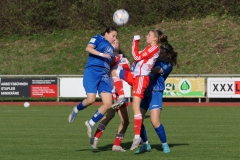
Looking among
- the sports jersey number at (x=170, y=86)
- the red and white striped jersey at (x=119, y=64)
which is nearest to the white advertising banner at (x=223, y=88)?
the sports jersey number at (x=170, y=86)

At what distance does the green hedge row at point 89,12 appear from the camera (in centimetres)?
4034

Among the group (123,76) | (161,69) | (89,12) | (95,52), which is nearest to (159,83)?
(161,69)

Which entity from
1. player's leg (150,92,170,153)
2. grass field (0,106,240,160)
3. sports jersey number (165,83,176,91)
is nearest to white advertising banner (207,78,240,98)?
sports jersey number (165,83,176,91)

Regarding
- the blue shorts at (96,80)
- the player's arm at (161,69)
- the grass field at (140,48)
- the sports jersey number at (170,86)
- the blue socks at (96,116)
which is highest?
the grass field at (140,48)

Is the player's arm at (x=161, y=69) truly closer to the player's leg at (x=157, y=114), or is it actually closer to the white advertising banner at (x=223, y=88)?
the player's leg at (x=157, y=114)

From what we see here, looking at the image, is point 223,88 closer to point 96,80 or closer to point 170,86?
point 170,86

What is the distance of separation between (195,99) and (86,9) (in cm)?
1686

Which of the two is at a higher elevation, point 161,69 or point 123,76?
point 161,69

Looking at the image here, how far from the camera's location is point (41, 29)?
4147cm

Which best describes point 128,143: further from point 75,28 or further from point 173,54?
point 75,28

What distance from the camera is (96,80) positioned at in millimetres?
9891

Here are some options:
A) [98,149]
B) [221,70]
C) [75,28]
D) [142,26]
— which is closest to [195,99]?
[221,70]

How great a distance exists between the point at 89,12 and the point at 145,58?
33368 millimetres

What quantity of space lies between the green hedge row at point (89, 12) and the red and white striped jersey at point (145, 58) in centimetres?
3092
